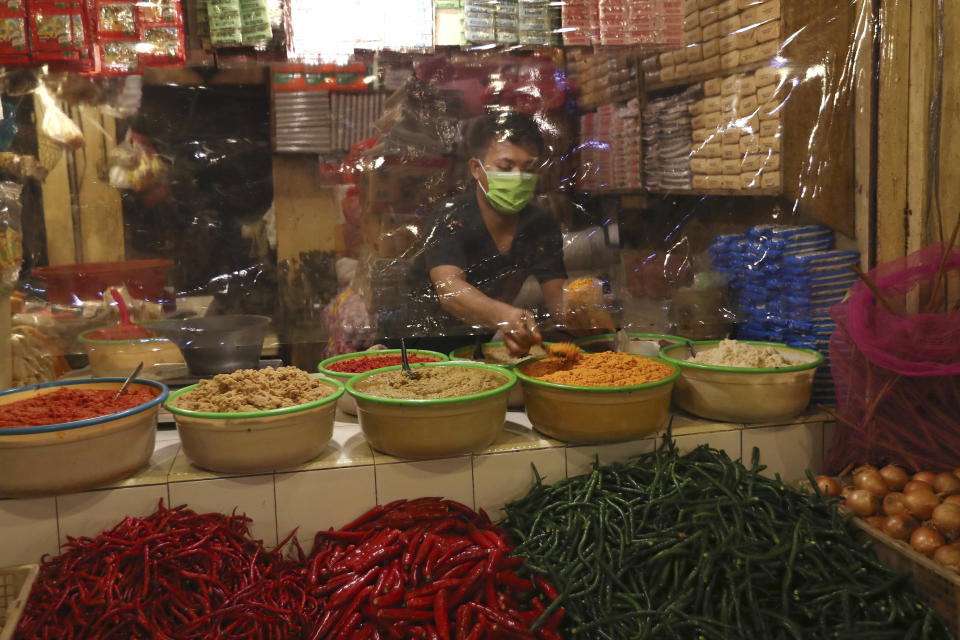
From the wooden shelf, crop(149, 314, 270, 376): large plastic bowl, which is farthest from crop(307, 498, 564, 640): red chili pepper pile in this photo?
the wooden shelf

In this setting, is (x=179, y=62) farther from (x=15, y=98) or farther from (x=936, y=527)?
(x=936, y=527)

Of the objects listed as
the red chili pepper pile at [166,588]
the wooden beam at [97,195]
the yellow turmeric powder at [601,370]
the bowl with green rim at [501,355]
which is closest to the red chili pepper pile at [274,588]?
the red chili pepper pile at [166,588]

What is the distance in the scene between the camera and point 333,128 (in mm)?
2617

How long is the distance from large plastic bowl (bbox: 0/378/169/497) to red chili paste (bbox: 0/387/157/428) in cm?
5

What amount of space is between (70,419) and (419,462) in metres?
0.88

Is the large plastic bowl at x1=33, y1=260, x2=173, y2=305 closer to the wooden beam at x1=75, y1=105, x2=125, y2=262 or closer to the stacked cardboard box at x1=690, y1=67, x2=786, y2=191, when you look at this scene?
the wooden beam at x1=75, y1=105, x2=125, y2=262

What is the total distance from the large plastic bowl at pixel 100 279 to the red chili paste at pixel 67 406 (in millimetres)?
583

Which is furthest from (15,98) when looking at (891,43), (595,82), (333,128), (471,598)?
(891,43)

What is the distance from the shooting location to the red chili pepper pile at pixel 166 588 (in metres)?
1.59

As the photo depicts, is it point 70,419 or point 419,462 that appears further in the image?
point 419,462

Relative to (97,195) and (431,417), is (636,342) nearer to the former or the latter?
(431,417)

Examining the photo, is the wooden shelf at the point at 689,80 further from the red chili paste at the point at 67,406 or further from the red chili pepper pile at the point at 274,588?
the red chili paste at the point at 67,406

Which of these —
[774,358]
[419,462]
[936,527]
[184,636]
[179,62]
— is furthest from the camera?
[179,62]

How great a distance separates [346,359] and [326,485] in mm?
601
